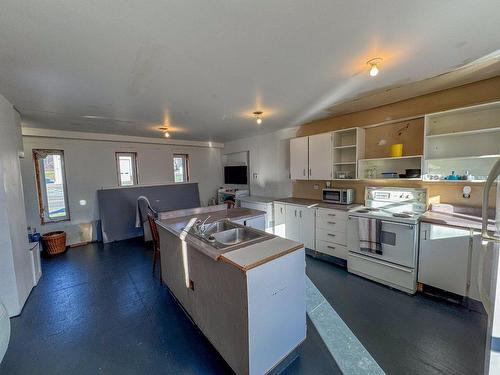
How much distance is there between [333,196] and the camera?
148 inches

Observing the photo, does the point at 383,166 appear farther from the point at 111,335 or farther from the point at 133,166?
the point at 133,166

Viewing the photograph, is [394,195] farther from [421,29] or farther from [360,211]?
[421,29]

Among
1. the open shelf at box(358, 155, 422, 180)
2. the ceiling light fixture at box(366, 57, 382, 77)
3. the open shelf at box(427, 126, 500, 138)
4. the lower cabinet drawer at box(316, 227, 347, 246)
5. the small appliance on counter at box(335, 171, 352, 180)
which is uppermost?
the ceiling light fixture at box(366, 57, 382, 77)

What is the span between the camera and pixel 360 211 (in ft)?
10.1

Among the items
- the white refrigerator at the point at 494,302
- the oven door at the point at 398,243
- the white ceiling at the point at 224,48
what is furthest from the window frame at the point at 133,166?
the white refrigerator at the point at 494,302

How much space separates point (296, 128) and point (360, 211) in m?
2.19

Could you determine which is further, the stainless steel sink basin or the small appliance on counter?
the small appliance on counter

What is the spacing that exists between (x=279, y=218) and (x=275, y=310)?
272 cm

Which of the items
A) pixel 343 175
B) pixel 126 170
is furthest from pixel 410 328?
pixel 126 170

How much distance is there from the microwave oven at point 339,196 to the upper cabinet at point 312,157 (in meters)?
0.28

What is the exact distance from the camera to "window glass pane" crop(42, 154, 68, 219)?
432cm

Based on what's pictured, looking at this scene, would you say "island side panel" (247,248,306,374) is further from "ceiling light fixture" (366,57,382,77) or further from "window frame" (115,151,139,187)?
"window frame" (115,151,139,187)

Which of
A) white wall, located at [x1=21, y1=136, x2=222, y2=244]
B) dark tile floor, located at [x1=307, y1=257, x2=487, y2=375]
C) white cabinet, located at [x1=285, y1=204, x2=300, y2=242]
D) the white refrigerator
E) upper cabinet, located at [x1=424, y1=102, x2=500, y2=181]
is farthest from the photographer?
white wall, located at [x1=21, y1=136, x2=222, y2=244]

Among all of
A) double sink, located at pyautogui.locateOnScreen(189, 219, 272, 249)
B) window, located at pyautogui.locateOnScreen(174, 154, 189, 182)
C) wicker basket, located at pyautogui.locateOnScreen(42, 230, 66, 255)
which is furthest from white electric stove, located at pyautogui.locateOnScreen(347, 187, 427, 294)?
wicker basket, located at pyautogui.locateOnScreen(42, 230, 66, 255)
